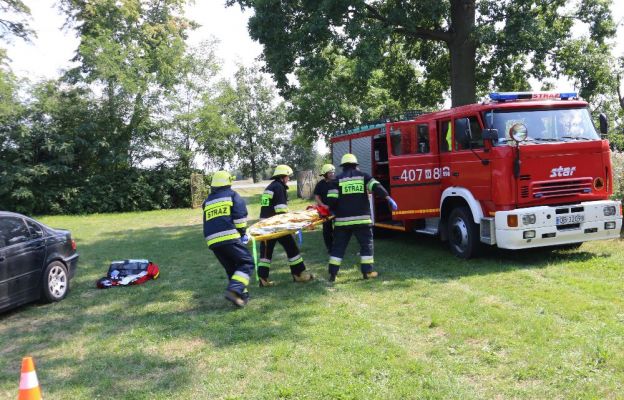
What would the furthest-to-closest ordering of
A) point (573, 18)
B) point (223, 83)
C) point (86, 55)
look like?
1. point (223, 83)
2. point (86, 55)
3. point (573, 18)

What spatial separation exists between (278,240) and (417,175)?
123 inches

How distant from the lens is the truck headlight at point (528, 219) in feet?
25.1

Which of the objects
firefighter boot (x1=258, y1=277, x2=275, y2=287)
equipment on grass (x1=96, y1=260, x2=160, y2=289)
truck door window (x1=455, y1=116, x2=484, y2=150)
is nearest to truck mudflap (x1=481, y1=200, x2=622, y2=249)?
truck door window (x1=455, y1=116, x2=484, y2=150)

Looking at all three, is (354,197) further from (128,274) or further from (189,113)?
(189,113)

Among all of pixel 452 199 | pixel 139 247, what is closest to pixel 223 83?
pixel 139 247

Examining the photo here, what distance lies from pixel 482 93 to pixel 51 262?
601 inches

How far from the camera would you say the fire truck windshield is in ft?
26.2

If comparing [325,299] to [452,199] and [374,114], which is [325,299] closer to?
[452,199]

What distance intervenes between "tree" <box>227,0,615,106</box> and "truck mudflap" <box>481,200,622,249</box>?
6427 mm

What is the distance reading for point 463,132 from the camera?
8.67 meters

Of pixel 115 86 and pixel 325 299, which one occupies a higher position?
pixel 115 86

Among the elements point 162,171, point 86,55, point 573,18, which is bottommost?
point 162,171

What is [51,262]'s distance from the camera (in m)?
7.64

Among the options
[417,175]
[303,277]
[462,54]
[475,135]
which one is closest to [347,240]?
[303,277]
